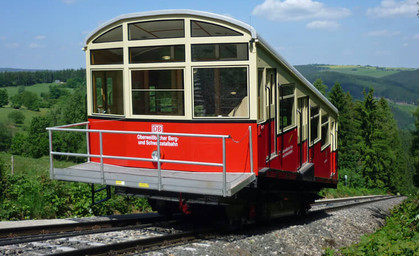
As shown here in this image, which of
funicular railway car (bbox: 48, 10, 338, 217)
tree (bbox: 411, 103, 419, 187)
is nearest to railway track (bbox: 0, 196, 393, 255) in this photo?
funicular railway car (bbox: 48, 10, 338, 217)

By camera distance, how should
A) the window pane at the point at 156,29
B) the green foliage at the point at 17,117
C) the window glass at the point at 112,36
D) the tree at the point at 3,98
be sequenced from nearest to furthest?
the window pane at the point at 156,29, the window glass at the point at 112,36, the green foliage at the point at 17,117, the tree at the point at 3,98

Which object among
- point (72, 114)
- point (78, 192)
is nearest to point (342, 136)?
point (72, 114)

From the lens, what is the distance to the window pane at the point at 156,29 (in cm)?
750

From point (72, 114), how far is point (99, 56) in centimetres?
6298

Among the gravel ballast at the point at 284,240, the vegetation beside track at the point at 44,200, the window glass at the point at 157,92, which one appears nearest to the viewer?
the gravel ballast at the point at 284,240

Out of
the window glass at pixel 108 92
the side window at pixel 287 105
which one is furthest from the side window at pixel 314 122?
the window glass at pixel 108 92

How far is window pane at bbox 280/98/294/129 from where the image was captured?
8.48 m

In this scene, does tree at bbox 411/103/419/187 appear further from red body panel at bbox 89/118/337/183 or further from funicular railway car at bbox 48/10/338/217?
funicular railway car at bbox 48/10/338/217

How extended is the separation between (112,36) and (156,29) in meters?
0.91

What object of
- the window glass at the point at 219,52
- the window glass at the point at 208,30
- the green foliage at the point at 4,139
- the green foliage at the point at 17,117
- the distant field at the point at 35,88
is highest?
the distant field at the point at 35,88

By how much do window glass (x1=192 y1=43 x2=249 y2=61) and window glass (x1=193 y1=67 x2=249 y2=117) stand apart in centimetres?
18

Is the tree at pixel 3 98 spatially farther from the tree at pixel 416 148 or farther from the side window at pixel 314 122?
the side window at pixel 314 122

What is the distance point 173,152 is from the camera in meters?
7.68

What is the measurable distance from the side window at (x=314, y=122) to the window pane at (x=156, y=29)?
14.1 feet
